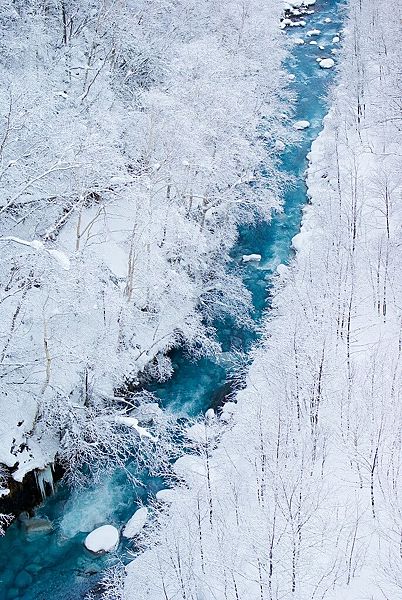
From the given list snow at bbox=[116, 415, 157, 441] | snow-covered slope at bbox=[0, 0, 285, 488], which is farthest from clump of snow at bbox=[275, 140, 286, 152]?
snow at bbox=[116, 415, 157, 441]

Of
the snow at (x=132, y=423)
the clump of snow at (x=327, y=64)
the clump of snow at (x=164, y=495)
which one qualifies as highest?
the clump of snow at (x=327, y=64)

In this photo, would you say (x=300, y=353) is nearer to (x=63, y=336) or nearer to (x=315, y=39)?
(x=63, y=336)

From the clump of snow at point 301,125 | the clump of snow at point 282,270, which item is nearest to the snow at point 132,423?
the clump of snow at point 282,270

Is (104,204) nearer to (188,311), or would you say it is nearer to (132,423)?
(188,311)

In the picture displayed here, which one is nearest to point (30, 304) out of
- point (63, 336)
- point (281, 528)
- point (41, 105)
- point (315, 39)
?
point (63, 336)

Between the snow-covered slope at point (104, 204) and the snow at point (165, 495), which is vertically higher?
the snow-covered slope at point (104, 204)

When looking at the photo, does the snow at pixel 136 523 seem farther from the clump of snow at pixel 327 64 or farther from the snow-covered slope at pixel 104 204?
the clump of snow at pixel 327 64

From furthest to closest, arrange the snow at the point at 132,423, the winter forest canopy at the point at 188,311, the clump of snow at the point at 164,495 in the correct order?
1. the snow at the point at 132,423
2. the clump of snow at the point at 164,495
3. the winter forest canopy at the point at 188,311

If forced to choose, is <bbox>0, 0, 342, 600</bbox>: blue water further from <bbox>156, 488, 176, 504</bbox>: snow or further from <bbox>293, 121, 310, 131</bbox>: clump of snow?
<bbox>293, 121, 310, 131</bbox>: clump of snow
